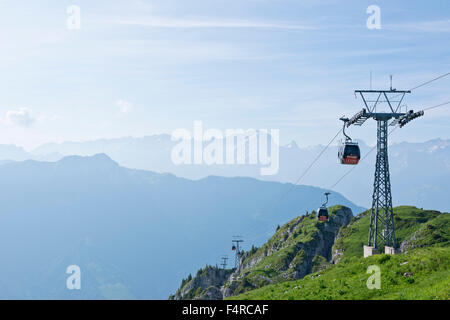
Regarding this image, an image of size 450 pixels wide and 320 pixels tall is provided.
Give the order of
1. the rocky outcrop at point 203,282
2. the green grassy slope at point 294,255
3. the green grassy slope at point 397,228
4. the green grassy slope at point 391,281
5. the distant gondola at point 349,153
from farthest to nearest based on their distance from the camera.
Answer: the rocky outcrop at point 203,282 → the green grassy slope at point 294,255 → the green grassy slope at point 397,228 → the distant gondola at point 349,153 → the green grassy slope at point 391,281

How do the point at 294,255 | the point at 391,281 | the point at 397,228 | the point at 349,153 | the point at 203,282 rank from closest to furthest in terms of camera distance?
the point at 391,281 → the point at 349,153 → the point at 397,228 → the point at 294,255 → the point at 203,282

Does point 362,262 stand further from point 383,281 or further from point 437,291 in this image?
point 437,291

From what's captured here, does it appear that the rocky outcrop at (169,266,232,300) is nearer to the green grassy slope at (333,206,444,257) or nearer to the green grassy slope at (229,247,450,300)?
the green grassy slope at (333,206,444,257)

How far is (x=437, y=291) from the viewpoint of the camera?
→ 21.6 m

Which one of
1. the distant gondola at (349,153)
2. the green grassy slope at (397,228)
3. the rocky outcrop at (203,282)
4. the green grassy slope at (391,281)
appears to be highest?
the distant gondola at (349,153)

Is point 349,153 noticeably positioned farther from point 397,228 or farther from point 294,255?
point 294,255

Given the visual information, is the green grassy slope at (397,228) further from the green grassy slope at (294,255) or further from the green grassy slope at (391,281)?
the green grassy slope at (391,281)

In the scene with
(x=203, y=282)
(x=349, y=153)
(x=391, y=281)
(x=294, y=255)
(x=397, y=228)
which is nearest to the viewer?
(x=391, y=281)

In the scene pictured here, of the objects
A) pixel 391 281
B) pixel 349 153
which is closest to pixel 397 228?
pixel 349 153

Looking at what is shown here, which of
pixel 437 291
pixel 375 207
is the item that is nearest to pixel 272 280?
pixel 375 207

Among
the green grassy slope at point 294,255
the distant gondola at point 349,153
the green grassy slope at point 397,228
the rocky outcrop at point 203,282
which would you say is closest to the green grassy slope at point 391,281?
the distant gondola at point 349,153

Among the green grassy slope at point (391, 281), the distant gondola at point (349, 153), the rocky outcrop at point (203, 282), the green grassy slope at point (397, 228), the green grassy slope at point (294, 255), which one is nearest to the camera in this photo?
the green grassy slope at point (391, 281)

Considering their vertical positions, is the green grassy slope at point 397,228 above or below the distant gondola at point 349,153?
below

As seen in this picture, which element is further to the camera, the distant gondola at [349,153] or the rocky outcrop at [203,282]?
the rocky outcrop at [203,282]
